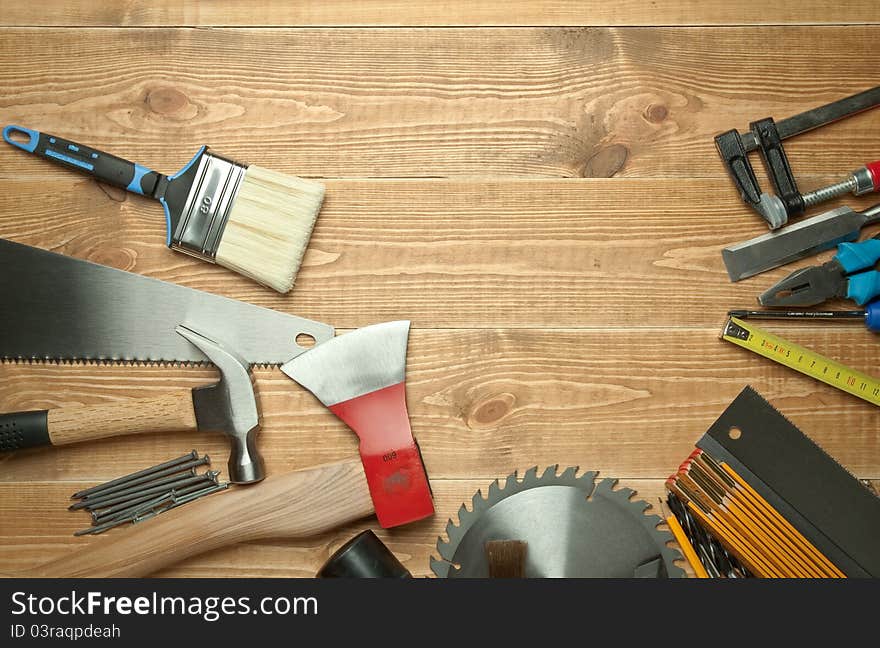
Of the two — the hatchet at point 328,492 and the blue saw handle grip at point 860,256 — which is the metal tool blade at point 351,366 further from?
the blue saw handle grip at point 860,256

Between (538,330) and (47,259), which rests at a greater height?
(538,330)

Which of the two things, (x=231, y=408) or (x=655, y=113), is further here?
(x=655, y=113)

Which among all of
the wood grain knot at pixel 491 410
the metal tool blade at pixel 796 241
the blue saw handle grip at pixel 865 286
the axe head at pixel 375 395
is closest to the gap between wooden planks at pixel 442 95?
the metal tool blade at pixel 796 241

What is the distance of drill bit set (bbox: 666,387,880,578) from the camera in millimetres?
1503

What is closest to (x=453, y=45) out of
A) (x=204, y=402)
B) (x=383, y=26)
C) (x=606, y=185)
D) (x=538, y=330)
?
(x=383, y=26)

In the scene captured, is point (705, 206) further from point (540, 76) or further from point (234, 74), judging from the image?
point (234, 74)

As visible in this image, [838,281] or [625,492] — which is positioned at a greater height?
[838,281]

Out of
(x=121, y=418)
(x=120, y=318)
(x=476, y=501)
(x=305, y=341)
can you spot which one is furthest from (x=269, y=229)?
(x=476, y=501)

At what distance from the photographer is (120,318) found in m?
1.57

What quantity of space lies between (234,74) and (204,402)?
0.66 metres

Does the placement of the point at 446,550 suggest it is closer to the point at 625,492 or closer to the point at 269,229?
the point at 625,492

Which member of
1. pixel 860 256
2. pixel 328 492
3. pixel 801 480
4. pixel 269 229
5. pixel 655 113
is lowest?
pixel 328 492

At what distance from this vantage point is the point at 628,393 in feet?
5.22

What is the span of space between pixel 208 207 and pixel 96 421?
1.48ft
